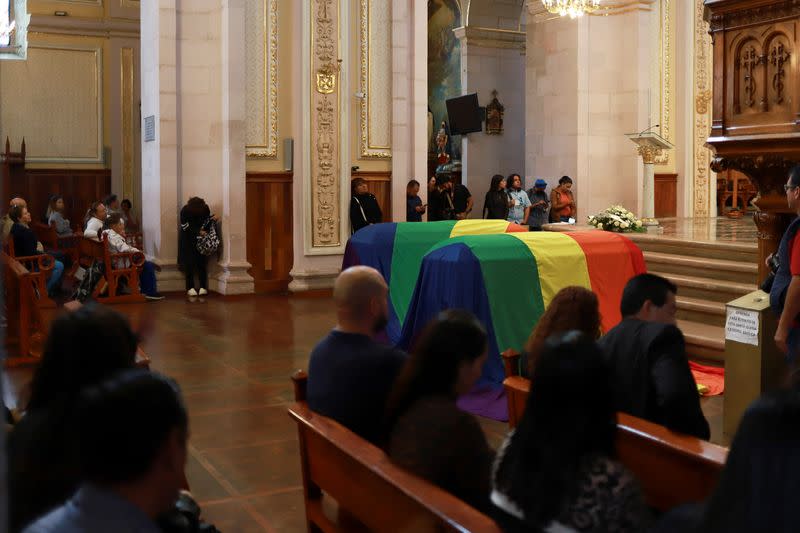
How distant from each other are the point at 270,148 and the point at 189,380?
5.73m

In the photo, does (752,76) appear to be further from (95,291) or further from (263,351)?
(95,291)

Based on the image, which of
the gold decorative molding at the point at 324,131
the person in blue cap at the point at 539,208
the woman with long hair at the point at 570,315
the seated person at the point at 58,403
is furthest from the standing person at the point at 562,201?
the seated person at the point at 58,403

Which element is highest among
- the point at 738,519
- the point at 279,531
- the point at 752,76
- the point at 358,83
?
the point at 358,83

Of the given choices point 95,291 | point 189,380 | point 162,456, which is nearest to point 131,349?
point 162,456

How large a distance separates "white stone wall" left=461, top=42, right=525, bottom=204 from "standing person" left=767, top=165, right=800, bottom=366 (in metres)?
13.5

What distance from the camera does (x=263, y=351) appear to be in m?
8.34

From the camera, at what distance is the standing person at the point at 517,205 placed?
1482cm

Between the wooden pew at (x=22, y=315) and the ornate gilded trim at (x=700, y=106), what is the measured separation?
12.3 meters

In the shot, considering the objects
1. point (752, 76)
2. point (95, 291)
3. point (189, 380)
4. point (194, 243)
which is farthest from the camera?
point (194, 243)

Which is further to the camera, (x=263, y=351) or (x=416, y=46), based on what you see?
(x=416, y=46)

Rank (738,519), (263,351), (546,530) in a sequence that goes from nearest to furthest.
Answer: (738,519) < (546,530) < (263,351)

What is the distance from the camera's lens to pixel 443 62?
21.1 meters

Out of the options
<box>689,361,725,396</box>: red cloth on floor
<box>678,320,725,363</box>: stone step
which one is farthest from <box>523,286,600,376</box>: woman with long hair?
<box>678,320,725,363</box>: stone step

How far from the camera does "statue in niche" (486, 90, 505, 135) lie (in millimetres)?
18859
